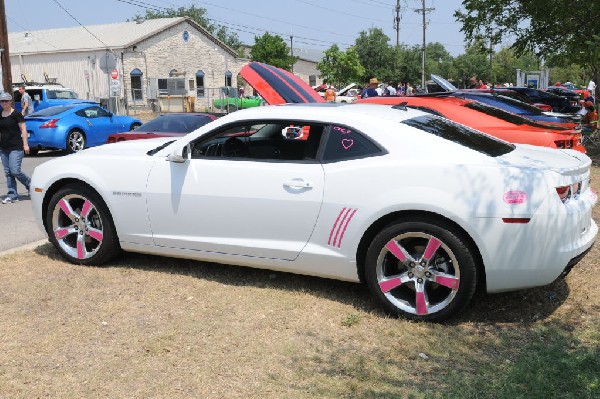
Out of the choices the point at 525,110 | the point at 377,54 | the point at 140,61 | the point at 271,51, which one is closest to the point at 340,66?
the point at 271,51

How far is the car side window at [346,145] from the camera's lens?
4602mm

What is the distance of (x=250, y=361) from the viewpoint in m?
3.80

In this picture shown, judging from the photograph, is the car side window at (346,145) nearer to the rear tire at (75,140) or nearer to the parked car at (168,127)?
the parked car at (168,127)

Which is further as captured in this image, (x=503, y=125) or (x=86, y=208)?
(x=503, y=125)

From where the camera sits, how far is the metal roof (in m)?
42.8

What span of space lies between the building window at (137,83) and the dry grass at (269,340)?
38.6m

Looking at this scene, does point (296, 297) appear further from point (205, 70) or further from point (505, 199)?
point (205, 70)

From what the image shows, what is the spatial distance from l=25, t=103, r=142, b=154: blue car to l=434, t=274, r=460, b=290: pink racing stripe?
1291 centimetres

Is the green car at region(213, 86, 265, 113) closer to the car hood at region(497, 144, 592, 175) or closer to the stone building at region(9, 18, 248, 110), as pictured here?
the stone building at region(9, 18, 248, 110)

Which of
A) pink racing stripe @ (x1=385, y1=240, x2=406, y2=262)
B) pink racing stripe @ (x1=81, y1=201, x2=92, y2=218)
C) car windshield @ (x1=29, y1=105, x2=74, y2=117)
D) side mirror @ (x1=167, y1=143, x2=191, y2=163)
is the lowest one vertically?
pink racing stripe @ (x1=385, y1=240, x2=406, y2=262)

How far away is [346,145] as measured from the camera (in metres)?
4.68

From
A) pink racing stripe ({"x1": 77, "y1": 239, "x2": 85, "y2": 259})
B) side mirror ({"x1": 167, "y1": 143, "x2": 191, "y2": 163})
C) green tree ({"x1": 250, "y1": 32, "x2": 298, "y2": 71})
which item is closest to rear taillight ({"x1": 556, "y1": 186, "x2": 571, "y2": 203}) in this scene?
side mirror ({"x1": 167, "y1": 143, "x2": 191, "y2": 163})

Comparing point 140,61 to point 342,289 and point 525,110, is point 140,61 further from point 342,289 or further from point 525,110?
point 342,289

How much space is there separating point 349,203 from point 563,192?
4.74ft
